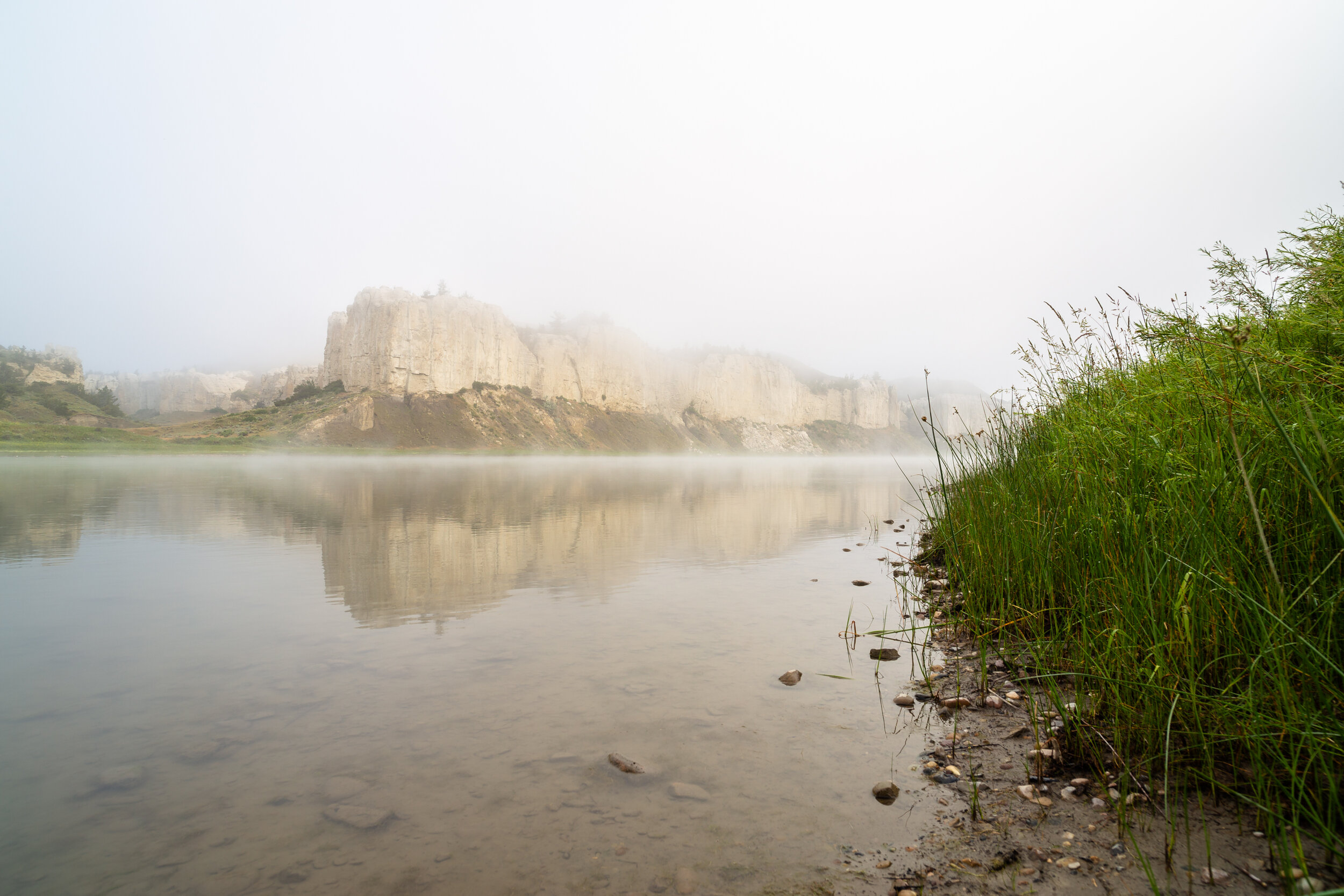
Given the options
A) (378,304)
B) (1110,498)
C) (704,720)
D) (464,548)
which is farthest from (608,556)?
(378,304)

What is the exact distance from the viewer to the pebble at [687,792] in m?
3.11

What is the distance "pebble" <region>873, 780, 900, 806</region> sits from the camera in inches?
117

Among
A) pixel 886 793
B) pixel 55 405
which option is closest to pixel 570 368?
pixel 55 405

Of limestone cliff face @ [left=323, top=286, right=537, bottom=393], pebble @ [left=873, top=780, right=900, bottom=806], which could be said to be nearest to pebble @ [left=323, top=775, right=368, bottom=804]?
pebble @ [left=873, top=780, right=900, bottom=806]

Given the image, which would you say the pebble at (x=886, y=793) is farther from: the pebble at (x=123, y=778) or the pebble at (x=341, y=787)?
the pebble at (x=123, y=778)

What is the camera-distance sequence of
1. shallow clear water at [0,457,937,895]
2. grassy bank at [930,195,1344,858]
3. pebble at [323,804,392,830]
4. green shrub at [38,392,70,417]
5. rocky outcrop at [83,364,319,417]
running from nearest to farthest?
grassy bank at [930,195,1344,858] < shallow clear water at [0,457,937,895] < pebble at [323,804,392,830] < green shrub at [38,392,70,417] < rocky outcrop at [83,364,319,417]

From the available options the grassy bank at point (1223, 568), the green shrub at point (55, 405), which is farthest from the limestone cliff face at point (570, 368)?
the grassy bank at point (1223, 568)

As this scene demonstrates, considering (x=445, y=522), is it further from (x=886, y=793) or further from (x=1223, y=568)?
(x=1223, y=568)

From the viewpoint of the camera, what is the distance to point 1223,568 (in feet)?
8.82

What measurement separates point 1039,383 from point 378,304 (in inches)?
4664

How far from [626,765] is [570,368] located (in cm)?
12911

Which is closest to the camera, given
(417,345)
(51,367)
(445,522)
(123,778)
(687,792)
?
(687,792)

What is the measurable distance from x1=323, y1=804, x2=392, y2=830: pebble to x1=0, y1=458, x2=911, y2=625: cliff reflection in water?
11.5ft

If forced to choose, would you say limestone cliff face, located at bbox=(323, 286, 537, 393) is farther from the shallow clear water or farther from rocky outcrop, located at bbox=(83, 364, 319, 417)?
the shallow clear water
